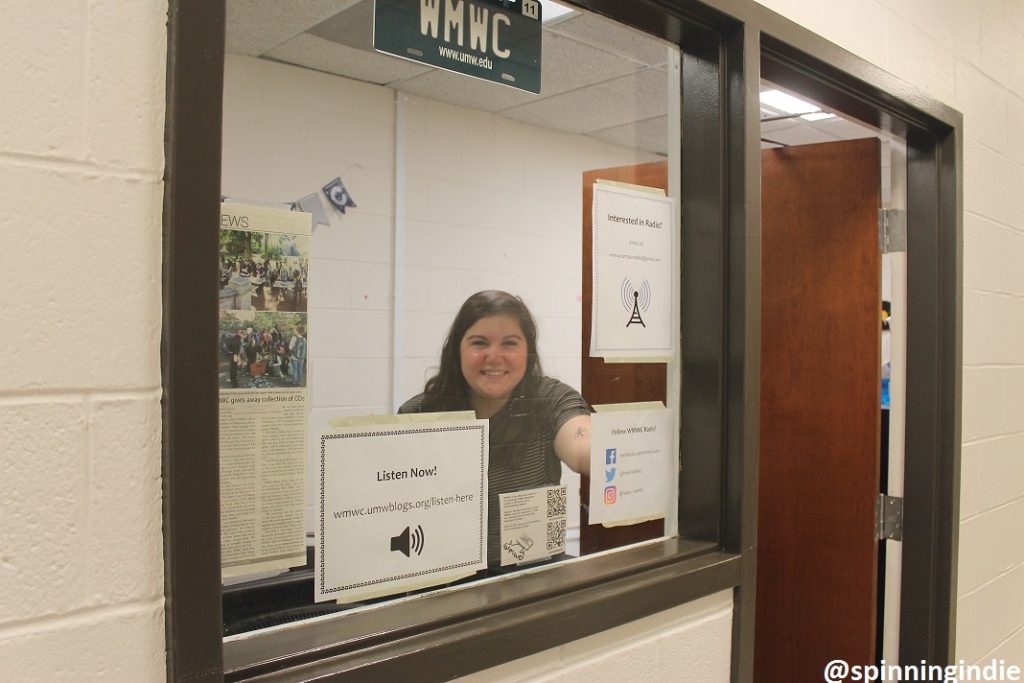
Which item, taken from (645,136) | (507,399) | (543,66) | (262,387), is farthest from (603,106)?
(262,387)

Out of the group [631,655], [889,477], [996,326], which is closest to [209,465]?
[631,655]

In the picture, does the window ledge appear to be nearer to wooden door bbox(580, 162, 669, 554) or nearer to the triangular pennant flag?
wooden door bbox(580, 162, 669, 554)

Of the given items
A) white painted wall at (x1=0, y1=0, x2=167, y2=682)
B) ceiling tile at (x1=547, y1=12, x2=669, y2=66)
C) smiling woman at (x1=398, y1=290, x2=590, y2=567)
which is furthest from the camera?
ceiling tile at (x1=547, y1=12, x2=669, y2=66)

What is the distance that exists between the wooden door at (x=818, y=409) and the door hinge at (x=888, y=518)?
3 centimetres

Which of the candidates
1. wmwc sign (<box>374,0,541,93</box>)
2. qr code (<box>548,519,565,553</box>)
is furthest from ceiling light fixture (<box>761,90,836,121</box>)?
qr code (<box>548,519,565,553</box>)

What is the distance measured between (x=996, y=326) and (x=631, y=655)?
165 cm

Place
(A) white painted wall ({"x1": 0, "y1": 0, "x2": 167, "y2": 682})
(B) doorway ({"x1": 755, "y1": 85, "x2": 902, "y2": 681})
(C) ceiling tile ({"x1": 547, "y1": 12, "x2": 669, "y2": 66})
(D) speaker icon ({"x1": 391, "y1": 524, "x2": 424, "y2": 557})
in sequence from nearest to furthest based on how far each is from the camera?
(A) white painted wall ({"x1": 0, "y1": 0, "x2": 167, "y2": 682}), (D) speaker icon ({"x1": 391, "y1": 524, "x2": 424, "y2": 557}), (C) ceiling tile ({"x1": 547, "y1": 12, "x2": 669, "y2": 66}), (B) doorway ({"x1": 755, "y1": 85, "x2": 902, "y2": 681})

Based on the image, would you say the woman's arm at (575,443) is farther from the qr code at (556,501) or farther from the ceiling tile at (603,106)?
the ceiling tile at (603,106)

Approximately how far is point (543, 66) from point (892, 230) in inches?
49.1

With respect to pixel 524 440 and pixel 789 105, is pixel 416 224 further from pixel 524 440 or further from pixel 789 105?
pixel 789 105

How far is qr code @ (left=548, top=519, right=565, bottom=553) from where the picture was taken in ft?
4.18

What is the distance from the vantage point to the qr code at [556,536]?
127 centimetres

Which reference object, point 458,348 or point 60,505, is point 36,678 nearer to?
point 60,505

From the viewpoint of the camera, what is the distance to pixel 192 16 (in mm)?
774
